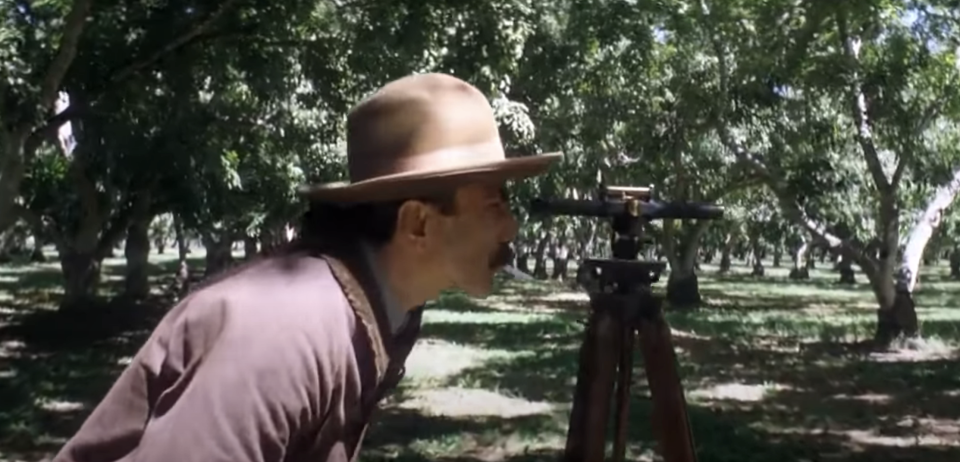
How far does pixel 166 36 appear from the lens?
8.59m

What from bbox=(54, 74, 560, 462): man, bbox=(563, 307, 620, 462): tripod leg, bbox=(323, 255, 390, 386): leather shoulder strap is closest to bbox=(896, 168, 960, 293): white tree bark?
bbox=(563, 307, 620, 462): tripod leg

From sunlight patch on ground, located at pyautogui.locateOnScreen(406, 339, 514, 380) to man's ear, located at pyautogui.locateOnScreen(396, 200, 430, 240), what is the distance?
9.86m

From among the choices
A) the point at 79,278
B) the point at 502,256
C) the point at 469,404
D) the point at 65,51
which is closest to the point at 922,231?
the point at 469,404

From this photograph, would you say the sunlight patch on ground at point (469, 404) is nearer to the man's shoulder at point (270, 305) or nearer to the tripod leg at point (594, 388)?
the tripod leg at point (594, 388)

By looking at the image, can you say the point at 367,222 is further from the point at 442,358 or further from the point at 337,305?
the point at 442,358

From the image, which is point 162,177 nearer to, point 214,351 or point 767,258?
point 214,351

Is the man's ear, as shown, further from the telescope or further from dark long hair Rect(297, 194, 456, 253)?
the telescope

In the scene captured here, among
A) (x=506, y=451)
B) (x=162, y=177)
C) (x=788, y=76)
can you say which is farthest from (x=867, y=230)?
(x=506, y=451)

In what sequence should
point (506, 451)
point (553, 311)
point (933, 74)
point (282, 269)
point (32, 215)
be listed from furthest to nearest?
point (553, 311), point (32, 215), point (933, 74), point (506, 451), point (282, 269)

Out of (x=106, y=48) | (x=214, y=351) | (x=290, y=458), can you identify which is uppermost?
(x=106, y=48)

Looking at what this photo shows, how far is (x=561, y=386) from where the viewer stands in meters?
10.9

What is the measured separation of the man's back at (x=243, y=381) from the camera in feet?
3.96

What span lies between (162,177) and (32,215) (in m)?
3.90

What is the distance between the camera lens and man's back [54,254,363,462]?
1207 millimetres
